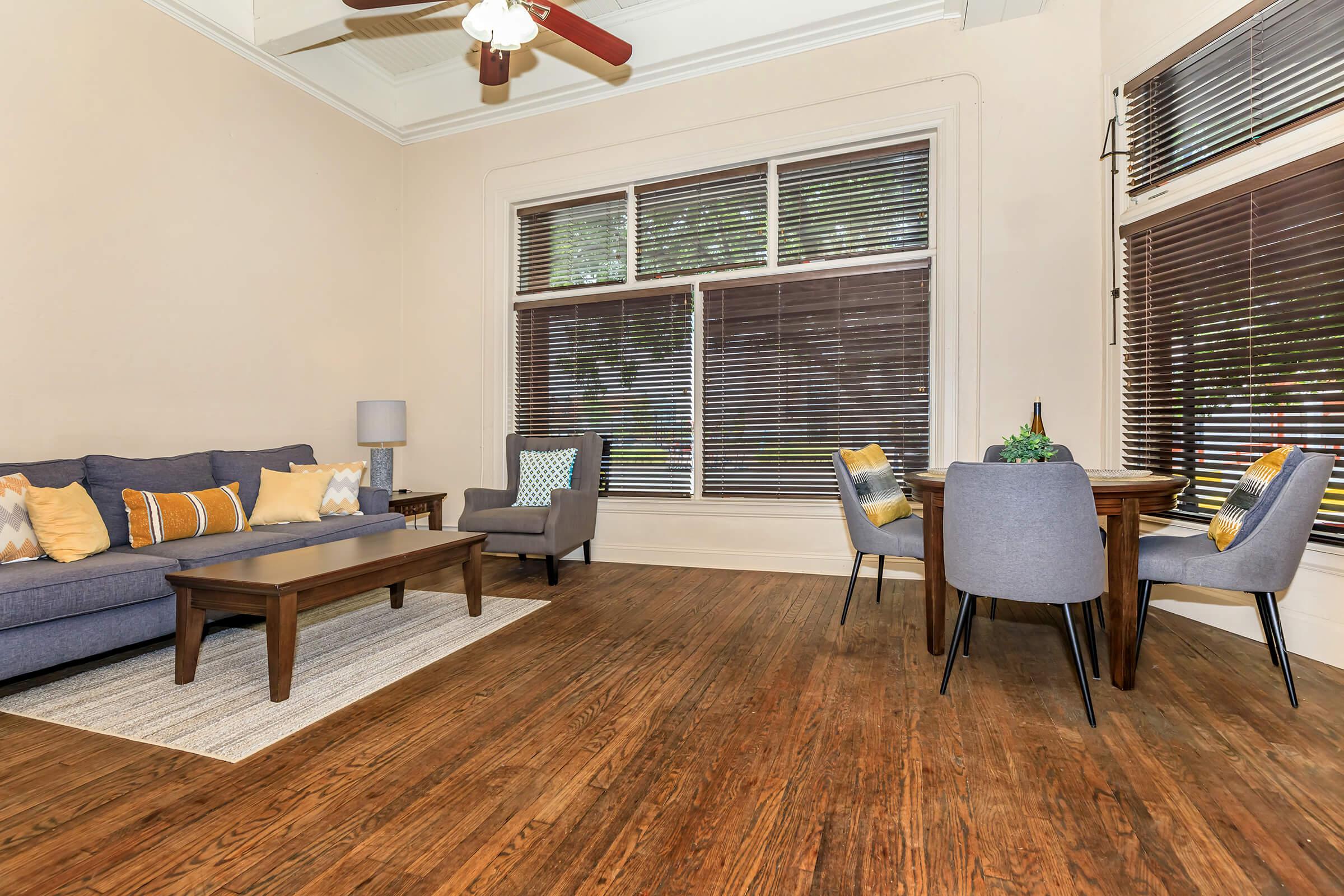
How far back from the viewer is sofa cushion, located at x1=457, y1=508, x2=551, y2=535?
4.27m

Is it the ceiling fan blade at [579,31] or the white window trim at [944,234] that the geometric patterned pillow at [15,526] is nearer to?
the ceiling fan blade at [579,31]

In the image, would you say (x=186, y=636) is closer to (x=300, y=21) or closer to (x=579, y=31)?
(x=579, y=31)

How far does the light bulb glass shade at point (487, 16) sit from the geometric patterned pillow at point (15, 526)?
2.88m

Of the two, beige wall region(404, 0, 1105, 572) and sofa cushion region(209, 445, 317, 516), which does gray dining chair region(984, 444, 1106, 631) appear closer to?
beige wall region(404, 0, 1105, 572)

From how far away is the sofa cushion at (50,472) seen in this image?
10.0 feet

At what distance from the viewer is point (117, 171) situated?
374 centimetres

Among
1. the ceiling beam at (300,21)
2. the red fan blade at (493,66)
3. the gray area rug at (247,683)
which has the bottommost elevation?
the gray area rug at (247,683)

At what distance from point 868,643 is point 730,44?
4.15m

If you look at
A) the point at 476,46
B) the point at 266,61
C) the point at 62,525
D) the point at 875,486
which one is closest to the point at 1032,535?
the point at 875,486

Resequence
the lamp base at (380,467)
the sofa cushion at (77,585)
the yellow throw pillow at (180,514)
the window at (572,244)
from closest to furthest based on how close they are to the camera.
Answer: the sofa cushion at (77,585), the yellow throw pillow at (180,514), the lamp base at (380,467), the window at (572,244)

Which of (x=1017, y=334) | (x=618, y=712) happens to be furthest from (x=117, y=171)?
(x=1017, y=334)

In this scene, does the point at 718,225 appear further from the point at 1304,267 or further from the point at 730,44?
the point at 1304,267

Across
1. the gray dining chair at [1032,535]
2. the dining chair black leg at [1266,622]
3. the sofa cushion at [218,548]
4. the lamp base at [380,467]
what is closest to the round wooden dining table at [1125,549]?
the gray dining chair at [1032,535]

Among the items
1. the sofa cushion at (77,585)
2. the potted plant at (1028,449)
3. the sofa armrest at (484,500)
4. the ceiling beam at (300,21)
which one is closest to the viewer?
the sofa cushion at (77,585)
